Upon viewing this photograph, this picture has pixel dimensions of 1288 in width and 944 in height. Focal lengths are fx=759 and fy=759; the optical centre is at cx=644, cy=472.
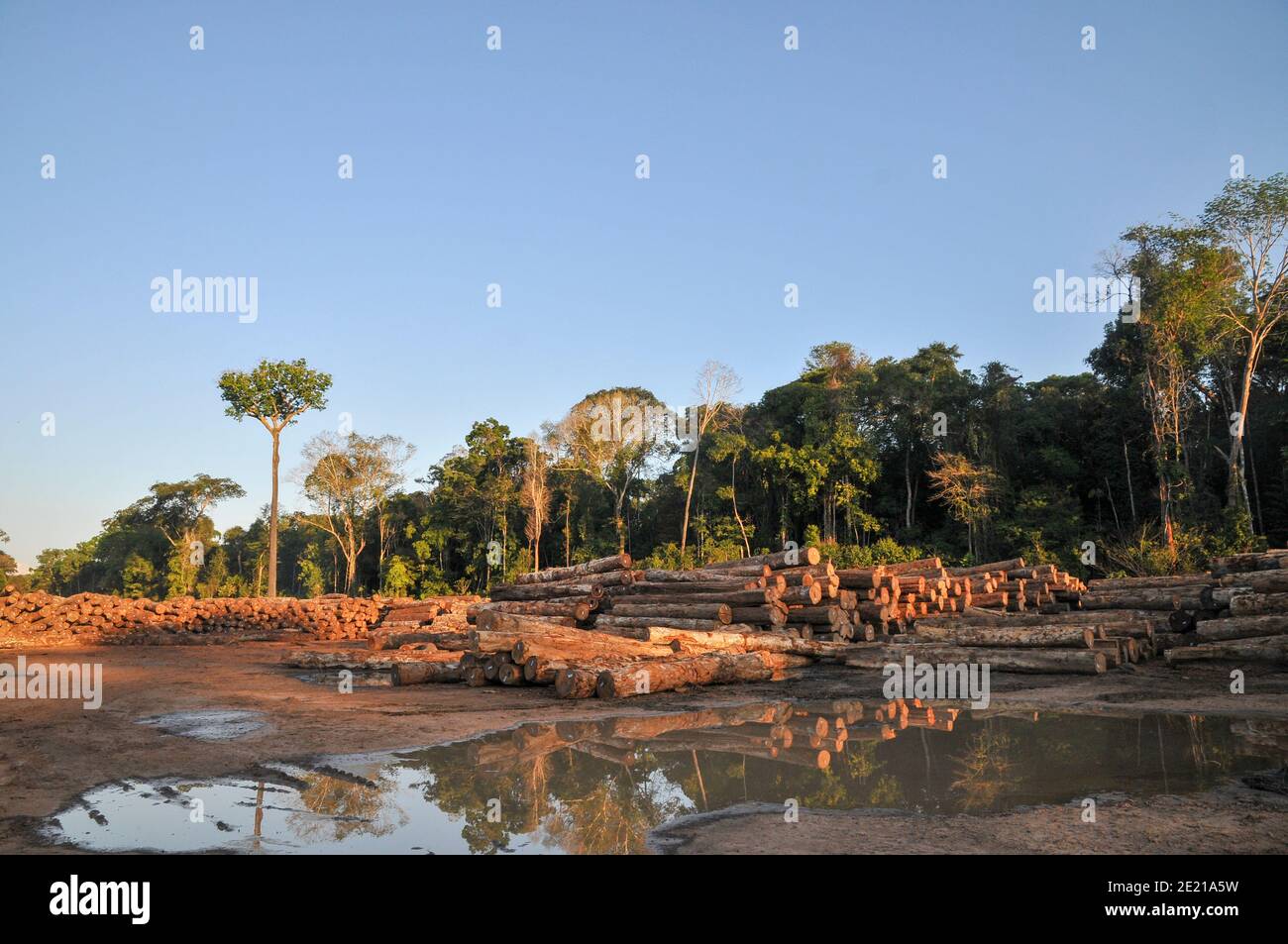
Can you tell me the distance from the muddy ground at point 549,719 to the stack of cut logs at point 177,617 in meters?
5.00

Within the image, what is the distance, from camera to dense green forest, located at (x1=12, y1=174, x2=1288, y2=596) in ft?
90.3

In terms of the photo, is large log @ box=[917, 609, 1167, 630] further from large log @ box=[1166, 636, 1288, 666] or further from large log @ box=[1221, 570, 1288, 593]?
large log @ box=[1221, 570, 1288, 593]

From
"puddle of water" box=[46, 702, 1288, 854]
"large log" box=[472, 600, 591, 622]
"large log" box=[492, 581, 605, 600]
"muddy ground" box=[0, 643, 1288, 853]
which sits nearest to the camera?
"muddy ground" box=[0, 643, 1288, 853]

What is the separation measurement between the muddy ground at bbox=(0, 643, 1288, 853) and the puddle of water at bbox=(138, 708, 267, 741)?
19cm

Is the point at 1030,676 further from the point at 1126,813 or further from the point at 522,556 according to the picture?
the point at 522,556

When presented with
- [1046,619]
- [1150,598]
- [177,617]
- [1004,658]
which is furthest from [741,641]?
[177,617]

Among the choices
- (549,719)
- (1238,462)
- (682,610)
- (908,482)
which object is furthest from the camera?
(908,482)

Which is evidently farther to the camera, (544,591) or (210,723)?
(544,591)

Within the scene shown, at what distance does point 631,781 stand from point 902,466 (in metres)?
35.1

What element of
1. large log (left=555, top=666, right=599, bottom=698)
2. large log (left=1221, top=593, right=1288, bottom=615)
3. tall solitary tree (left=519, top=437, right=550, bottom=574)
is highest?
tall solitary tree (left=519, top=437, right=550, bottom=574)

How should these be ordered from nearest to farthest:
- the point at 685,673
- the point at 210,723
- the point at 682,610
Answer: the point at 210,723 → the point at 685,673 → the point at 682,610

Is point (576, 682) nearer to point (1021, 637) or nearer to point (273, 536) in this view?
point (1021, 637)

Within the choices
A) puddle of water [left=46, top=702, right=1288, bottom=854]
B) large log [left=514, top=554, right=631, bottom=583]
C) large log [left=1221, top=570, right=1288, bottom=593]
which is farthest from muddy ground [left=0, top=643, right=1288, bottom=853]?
large log [left=514, top=554, right=631, bottom=583]

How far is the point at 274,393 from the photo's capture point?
1291 inches
